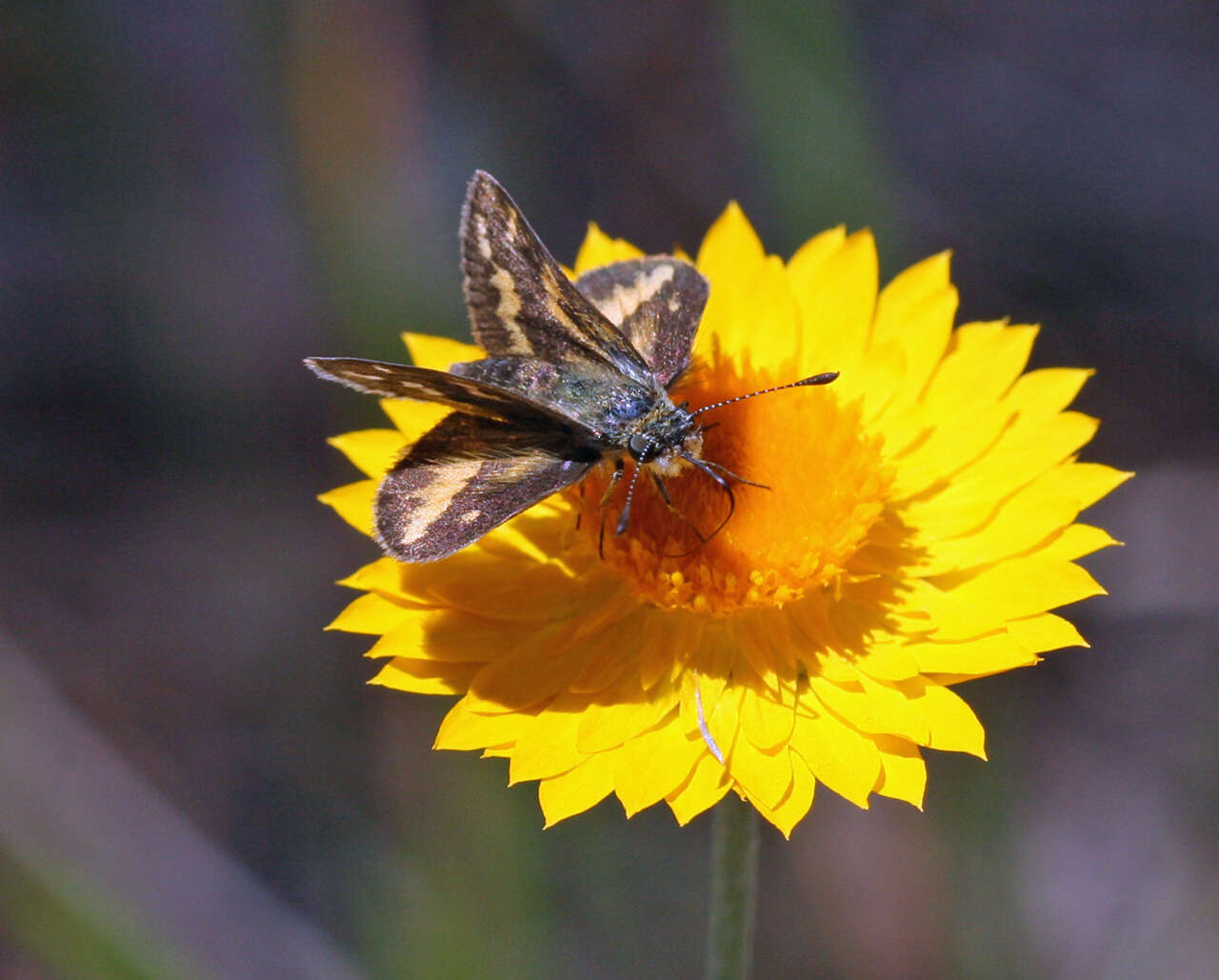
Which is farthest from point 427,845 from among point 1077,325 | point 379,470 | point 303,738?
point 1077,325

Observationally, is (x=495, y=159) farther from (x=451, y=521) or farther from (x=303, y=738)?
(x=451, y=521)

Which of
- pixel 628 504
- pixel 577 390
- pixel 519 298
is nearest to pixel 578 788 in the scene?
pixel 628 504

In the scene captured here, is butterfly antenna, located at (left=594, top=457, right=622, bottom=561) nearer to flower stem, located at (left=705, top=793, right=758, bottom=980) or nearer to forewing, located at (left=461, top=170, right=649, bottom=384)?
forewing, located at (left=461, top=170, right=649, bottom=384)

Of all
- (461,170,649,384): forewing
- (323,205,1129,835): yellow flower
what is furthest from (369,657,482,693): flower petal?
(461,170,649,384): forewing

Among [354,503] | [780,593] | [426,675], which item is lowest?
[426,675]

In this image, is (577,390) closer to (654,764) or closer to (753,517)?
(753,517)

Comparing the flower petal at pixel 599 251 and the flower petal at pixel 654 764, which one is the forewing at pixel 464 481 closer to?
the flower petal at pixel 654 764

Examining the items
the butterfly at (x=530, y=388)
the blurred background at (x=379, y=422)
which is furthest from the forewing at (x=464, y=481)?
the blurred background at (x=379, y=422)
